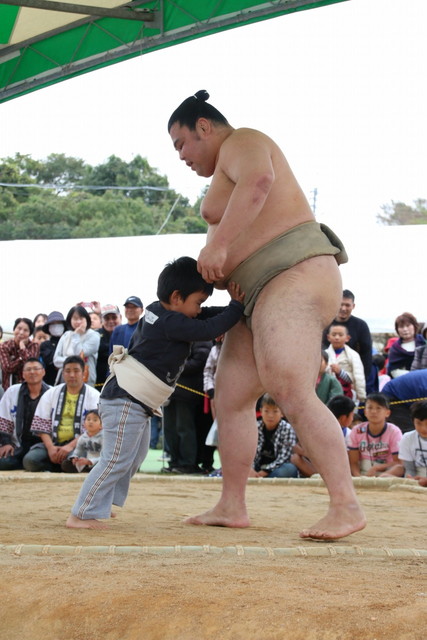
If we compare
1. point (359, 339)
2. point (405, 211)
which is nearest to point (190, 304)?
point (359, 339)

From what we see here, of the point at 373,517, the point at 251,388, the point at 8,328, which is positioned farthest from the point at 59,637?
the point at 8,328

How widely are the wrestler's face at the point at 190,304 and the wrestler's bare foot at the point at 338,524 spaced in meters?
0.79

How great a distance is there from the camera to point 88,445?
5.68 meters

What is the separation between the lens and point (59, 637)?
1.62 metres

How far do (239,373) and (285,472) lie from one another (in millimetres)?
2447

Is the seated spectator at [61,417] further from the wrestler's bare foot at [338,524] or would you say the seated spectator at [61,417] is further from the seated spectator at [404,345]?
the wrestler's bare foot at [338,524]

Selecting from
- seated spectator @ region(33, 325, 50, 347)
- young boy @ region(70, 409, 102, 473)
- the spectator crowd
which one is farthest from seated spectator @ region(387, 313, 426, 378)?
seated spectator @ region(33, 325, 50, 347)

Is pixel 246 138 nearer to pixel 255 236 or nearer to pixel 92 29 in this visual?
pixel 255 236

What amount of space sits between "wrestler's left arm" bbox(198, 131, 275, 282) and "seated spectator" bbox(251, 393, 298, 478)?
273 cm

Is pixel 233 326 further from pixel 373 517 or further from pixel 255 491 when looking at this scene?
pixel 255 491

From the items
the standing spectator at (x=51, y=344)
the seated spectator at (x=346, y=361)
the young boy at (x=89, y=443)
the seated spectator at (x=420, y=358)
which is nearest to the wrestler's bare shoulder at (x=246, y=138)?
the young boy at (x=89, y=443)

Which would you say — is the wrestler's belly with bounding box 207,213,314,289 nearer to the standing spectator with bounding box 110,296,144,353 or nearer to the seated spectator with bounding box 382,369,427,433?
the seated spectator with bounding box 382,369,427,433

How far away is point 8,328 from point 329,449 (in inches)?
299

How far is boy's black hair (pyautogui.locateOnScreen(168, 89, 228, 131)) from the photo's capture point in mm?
2936
